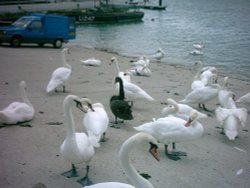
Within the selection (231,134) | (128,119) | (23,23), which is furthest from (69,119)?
(23,23)

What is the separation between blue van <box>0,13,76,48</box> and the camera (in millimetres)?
20250

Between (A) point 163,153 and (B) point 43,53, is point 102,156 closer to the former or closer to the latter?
(A) point 163,153

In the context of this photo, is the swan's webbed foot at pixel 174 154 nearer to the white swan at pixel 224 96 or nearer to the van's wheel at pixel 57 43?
the white swan at pixel 224 96

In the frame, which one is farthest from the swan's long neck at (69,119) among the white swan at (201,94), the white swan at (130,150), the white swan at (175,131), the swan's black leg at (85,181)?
the white swan at (201,94)

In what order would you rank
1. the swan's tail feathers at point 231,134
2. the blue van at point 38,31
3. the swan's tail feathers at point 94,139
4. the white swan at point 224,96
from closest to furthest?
the swan's tail feathers at point 94,139 → the swan's tail feathers at point 231,134 → the white swan at point 224,96 → the blue van at point 38,31

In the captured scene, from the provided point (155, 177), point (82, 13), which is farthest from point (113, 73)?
point (82, 13)

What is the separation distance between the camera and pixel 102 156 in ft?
19.8

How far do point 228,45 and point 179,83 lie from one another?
19.5m

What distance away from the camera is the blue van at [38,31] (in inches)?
797

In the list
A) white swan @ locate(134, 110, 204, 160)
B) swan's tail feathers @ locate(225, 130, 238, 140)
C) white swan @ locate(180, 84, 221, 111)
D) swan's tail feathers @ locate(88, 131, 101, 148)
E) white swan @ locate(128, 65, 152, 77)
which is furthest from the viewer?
white swan @ locate(128, 65, 152, 77)

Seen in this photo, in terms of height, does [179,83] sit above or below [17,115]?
below

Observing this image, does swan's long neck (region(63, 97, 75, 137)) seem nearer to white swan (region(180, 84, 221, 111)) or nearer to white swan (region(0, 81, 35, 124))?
white swan (region(0, 81, 35, 124))

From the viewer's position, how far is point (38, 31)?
20734mm

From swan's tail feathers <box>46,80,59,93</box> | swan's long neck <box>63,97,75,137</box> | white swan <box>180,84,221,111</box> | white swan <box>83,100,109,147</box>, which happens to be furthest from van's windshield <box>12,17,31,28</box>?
swan's long neck <box>63,97,75,137</box>
